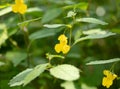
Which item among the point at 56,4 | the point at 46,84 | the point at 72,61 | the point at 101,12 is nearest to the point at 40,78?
the point at 46,84

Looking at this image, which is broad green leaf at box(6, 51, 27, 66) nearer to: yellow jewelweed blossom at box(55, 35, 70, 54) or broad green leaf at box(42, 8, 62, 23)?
broad green leaf at box(42, 8, 62, 23)

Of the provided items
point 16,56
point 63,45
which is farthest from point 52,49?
point 63,45

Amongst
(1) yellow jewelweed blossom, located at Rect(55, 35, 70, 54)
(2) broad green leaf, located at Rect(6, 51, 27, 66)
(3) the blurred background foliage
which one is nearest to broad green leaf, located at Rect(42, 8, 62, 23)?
(3) the blurred background foliage

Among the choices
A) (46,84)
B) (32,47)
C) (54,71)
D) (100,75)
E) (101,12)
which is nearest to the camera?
(54,71)

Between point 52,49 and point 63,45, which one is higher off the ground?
point 63,45

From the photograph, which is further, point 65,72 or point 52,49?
point 52,49

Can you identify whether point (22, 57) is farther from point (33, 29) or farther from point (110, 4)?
point (110, 4)

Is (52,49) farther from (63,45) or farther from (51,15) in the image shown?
(63,45)
